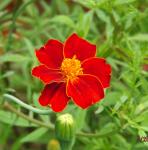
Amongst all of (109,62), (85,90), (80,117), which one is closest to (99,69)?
(85,90)

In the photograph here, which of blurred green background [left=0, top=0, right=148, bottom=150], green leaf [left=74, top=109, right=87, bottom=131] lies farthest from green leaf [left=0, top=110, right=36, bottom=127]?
green leaf [left=74, top=109, right=87, bottom=131]

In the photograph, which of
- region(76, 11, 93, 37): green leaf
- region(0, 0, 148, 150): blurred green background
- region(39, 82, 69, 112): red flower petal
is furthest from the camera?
region(76, 11, 93, 37): green leaf

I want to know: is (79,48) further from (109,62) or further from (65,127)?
(109,62)

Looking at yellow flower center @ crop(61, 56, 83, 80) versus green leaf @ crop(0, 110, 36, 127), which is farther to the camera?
green leaf @ crop(0, 110, 36, 127)

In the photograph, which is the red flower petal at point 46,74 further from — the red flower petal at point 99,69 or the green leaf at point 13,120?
the green leaf at point 13,120

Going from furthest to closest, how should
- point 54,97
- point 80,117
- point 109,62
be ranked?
1. point 109,62
2. point 80,117
3. point 54,97

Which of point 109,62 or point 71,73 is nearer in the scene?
point 71,73

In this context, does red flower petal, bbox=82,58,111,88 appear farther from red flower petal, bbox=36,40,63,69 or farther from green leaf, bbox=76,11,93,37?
green leaf, bbox=76,11,93,37

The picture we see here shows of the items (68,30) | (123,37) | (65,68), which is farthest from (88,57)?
(68,30)
